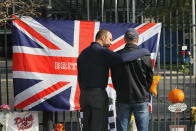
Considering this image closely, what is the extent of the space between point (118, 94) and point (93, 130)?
22.9 inches

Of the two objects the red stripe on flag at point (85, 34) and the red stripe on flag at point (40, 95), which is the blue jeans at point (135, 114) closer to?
the red stripe on flag at point (40, 95)

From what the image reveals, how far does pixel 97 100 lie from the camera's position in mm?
4336

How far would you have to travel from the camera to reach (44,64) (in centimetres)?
539

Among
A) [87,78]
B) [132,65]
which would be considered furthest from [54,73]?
[132,65]

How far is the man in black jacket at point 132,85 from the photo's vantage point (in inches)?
171

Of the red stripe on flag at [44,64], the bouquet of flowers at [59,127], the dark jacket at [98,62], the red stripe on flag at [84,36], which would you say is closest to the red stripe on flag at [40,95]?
the red stripe on flag at [44,64]

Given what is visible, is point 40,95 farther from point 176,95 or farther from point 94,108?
point 176,95

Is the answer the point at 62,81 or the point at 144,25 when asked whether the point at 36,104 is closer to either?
the point at 62,81

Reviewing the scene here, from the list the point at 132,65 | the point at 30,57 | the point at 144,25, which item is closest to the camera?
the point at 132,65

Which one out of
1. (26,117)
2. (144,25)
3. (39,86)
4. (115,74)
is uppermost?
(144,25)

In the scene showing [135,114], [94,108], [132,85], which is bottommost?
[135,114]

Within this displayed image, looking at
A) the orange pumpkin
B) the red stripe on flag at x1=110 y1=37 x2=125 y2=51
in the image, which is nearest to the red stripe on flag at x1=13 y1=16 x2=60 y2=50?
the red stripe on flag at x1=110 y1=37 x2=125 y2=51

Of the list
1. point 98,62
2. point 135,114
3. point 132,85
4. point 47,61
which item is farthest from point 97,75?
point 47,61

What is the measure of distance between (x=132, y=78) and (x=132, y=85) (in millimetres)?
93
